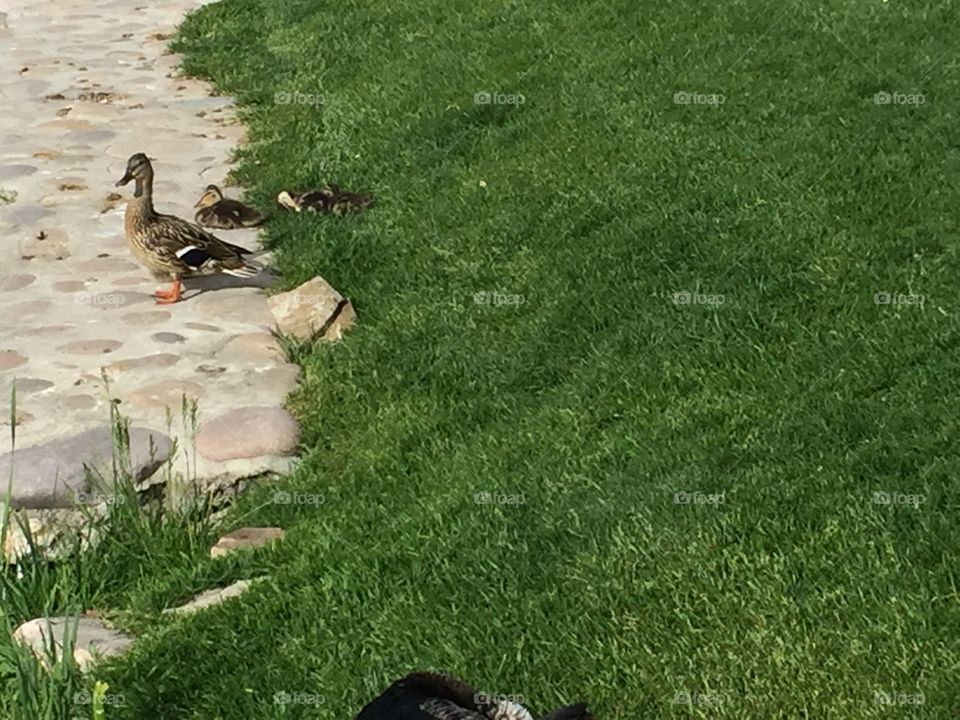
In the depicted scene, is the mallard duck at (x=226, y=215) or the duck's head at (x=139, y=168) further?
the mallard duck at (x=226, y=215)

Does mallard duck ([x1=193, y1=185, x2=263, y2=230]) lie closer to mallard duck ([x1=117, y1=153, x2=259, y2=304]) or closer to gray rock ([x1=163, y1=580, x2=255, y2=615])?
mallard duck ([x1=117, y1=153, x2=259, y2=304])

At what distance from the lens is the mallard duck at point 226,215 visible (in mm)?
10805

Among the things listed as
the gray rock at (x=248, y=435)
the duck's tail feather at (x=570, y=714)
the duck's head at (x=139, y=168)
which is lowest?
the gray rock at (x=248, y=435)

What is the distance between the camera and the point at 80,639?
6227mm

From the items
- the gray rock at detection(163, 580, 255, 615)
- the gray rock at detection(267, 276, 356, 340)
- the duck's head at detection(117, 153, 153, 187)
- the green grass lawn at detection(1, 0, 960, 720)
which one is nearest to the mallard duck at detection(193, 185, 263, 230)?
the green grass lawn at detection(1, 0, 960, 720)

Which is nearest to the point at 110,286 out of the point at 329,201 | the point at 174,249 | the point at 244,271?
the point at 174,249

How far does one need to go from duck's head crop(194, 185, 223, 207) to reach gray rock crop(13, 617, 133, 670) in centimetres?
510

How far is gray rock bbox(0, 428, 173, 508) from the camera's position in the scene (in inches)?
288

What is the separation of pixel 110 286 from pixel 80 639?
170 inches

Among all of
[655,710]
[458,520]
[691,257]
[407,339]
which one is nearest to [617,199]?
[691,257]

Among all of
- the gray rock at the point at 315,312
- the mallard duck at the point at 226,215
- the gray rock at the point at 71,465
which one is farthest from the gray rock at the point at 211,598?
the mallard duck at the point at 226,215

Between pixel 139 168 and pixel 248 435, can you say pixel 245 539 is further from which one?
pixel 139 168

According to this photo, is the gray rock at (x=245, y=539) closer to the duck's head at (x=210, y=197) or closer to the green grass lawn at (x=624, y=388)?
the green grass lawn at (x=624, y=388)

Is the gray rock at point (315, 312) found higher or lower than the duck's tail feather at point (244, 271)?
higher
